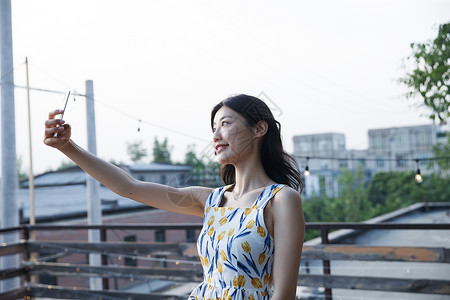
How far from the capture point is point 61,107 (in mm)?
786

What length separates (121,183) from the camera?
89 cm

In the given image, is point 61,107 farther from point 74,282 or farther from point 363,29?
point 74,282

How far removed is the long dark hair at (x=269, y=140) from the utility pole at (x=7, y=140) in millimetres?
2808

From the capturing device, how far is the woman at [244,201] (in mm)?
725

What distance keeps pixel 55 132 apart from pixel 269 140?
40cm

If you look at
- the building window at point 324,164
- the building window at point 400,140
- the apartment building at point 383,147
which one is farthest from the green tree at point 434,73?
the building window at point 400,140

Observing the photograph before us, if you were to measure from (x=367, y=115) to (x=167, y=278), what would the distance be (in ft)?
28.6

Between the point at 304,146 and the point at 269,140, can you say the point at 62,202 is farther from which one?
the point at 304,146

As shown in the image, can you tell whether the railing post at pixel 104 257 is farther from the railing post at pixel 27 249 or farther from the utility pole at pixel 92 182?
the railing post at pixel 27 249

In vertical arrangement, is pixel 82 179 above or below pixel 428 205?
above

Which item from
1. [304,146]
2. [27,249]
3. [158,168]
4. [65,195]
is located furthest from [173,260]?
[304,146]

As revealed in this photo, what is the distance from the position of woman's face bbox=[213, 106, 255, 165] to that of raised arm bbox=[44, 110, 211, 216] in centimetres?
16

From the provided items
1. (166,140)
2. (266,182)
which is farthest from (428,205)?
(266,182)

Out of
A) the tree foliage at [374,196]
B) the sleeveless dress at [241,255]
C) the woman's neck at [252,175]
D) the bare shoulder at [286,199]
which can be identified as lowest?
the tree foliage at [374,196]
